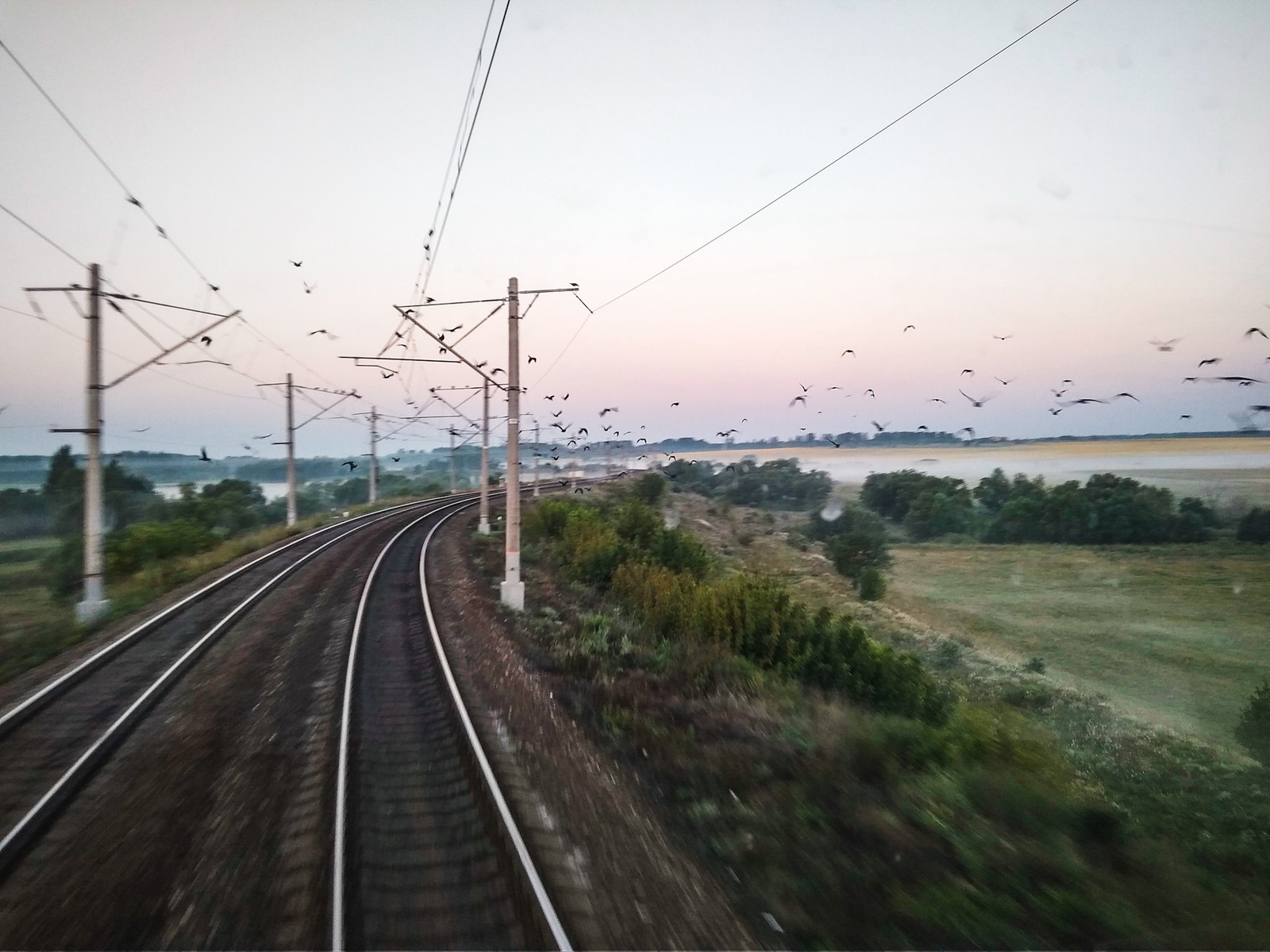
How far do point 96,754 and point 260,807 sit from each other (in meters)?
3.30

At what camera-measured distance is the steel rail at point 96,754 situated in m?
6.79

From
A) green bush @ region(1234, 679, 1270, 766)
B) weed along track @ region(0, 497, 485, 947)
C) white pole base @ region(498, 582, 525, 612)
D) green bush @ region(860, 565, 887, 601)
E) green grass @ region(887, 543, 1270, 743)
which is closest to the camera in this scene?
weed along track @ region(0, 497, 485, 947)

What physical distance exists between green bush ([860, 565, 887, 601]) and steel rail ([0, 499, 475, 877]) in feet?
111

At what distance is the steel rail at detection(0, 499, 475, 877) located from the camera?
22.3 ft

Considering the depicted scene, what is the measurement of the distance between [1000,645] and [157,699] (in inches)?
1242

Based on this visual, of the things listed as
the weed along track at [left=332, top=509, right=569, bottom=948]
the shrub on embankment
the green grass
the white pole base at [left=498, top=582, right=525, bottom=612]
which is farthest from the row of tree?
the weed along track at [left=332, top=509, right=569, bottom=948]

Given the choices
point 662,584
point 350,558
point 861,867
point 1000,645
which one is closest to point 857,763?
point 861,867

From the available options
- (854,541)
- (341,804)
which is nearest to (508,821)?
(341,804)

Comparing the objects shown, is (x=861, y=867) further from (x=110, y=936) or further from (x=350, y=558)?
(x=350, y=558)

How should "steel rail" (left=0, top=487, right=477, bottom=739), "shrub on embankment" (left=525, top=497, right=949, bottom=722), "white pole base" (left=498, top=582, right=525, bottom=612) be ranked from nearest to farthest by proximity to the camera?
"steel rail" (left=0, top=487, right=477, bottom=739) < "shrub on embankment" (left=525, top=497, right=949, bottom=722) < "white pole base" (left=498, top=582, right=525, bottom=612)

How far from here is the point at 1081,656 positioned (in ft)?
91.3

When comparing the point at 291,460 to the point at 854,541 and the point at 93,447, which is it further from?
the point at 854,541

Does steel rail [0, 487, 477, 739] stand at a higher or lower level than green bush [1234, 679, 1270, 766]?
higher

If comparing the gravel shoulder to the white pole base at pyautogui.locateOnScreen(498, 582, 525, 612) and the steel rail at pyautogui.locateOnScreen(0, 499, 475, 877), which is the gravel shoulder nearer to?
the steel rail at pyautogui.locateOnScreen(0, 499, 475, 877)
